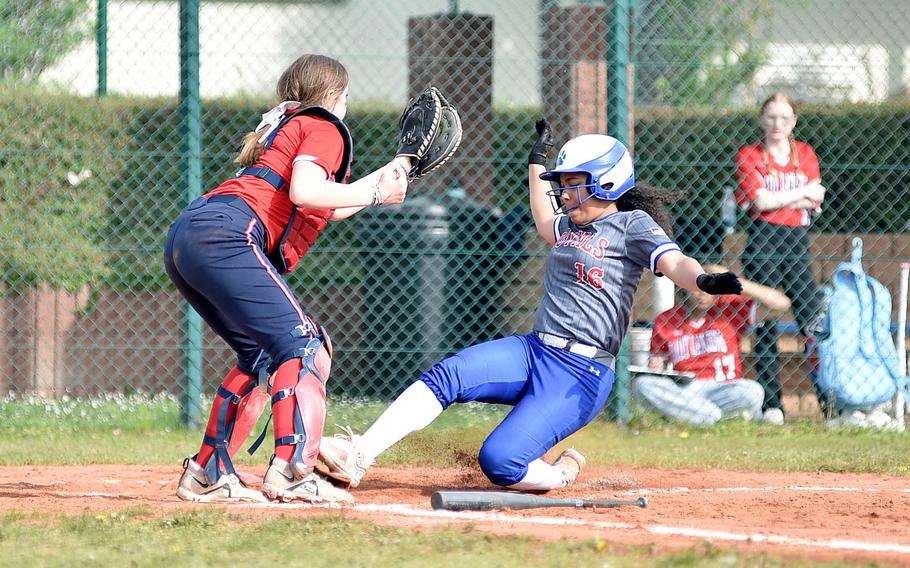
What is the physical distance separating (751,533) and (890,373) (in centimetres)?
437

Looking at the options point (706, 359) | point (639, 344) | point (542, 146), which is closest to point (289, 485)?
point (542, 146)

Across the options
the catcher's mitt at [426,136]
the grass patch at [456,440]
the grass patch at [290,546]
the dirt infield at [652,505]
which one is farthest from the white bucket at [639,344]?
the grass patch at [290,546]

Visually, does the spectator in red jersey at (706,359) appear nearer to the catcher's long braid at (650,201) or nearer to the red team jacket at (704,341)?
the red team jacket at (704,341)

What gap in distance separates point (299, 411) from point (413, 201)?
14.2ft

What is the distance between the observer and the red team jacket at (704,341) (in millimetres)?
7988

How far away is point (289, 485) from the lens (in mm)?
4566

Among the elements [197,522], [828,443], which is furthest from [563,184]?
[828,443]

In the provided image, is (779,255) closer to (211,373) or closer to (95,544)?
(211,373)

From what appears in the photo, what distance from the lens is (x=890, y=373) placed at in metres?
7.96

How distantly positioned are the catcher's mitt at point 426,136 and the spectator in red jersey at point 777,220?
135 inches

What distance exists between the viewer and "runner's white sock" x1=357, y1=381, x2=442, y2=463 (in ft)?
15.8

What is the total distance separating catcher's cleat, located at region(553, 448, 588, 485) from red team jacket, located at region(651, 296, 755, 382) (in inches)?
109

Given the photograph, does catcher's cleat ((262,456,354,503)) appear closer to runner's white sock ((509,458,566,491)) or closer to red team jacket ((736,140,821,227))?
runner's white sock ((509,458,566,491))

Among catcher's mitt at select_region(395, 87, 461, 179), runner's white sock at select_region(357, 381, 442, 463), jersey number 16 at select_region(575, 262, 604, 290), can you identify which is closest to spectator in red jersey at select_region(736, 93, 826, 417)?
jersey number 16 at select_region(575, 262, 604, 290)
